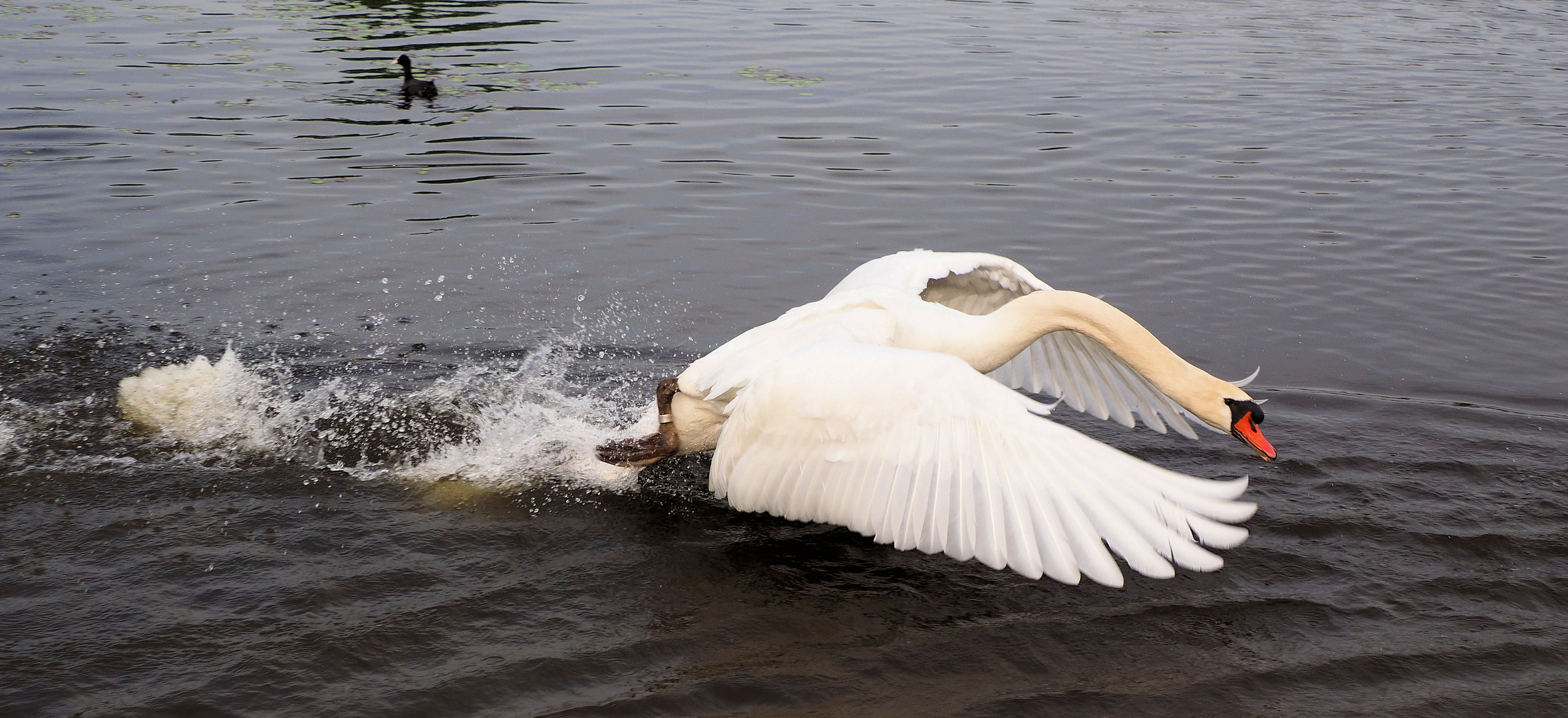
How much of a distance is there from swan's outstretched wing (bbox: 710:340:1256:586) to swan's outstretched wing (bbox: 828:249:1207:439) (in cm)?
130

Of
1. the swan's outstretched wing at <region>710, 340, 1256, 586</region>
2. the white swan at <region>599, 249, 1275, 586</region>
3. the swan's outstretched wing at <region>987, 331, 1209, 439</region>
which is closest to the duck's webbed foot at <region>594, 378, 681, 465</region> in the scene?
the white swan at <region>599, 249, 1275, 586</region>

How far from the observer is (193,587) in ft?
15.3

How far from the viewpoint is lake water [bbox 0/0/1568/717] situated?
4340 millimetres

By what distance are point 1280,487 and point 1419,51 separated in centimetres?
1542

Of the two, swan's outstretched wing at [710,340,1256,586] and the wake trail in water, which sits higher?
swan's outstretched wing at [710,340,1256,586]

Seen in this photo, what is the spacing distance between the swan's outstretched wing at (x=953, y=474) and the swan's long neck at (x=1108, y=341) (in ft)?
2.43

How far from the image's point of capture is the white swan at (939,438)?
3705 millimetres

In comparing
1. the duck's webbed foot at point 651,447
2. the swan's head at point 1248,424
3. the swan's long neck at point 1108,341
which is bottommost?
the duck's webbed foot at point 651,447

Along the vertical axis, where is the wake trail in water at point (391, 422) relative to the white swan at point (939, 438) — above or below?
below

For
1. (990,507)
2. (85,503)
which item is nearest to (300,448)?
(85,503)

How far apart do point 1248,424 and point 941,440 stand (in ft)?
4.29

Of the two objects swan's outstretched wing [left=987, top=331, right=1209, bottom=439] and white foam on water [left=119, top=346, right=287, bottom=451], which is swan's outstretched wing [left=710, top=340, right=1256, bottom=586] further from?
white foam on water [left=119, top=346, right=287, bottom=451]

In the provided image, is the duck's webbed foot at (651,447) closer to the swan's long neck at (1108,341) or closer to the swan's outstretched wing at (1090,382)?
the swan's long neck at (1108,341)

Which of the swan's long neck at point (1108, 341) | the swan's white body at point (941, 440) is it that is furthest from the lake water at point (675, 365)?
the swan's long neck at point (1108, 341)
